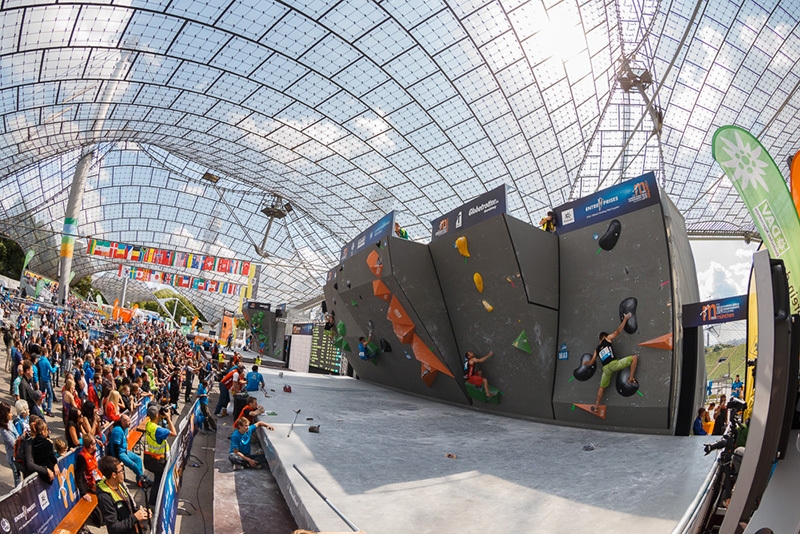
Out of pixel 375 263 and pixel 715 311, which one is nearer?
pixel 715 311

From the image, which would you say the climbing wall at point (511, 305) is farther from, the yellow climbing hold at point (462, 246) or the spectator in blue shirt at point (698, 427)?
the spectator in blue shirt at point (698, 427)

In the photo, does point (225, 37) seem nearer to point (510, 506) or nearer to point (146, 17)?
point (146, 17)

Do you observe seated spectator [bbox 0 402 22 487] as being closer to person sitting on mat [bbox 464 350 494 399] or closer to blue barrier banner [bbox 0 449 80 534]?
blue barrier banner [bbox 0 449 80 534]

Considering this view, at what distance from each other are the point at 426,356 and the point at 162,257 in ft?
83.6

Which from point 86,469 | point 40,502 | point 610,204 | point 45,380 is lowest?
point 40,502

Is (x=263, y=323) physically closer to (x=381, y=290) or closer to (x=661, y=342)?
(x=381, y=290)

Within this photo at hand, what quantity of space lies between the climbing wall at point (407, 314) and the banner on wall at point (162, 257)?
746 inches

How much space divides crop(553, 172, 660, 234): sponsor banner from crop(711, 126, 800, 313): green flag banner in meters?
4.98

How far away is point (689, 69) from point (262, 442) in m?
28.3

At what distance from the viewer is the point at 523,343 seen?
12227 mm

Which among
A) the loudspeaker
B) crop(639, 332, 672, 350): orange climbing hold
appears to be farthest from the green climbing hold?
the loudspeaker

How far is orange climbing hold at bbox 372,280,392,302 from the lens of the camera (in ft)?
51.0

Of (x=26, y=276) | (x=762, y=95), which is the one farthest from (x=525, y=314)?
(x=26, y=276)

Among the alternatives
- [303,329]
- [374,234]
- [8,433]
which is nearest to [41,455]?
[8,433]
